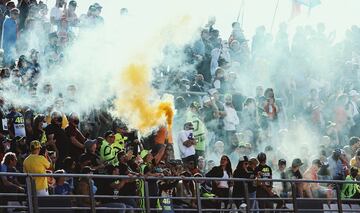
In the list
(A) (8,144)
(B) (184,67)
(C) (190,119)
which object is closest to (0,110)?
(A) (8,144)

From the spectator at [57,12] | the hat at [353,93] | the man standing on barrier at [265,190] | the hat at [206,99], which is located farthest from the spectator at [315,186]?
the spectator at [57,12]

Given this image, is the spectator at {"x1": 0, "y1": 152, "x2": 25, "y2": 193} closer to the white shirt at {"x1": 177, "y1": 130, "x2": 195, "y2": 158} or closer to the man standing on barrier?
the man standing on barrier

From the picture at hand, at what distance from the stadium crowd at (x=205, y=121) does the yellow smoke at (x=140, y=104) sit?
33 centimetres

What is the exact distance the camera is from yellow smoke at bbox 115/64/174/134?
20734mm

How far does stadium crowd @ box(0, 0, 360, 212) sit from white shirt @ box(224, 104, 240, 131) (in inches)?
1.0

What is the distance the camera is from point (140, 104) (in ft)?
70.0

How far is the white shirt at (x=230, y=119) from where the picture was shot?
22.5 meters

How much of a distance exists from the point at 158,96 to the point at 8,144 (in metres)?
4.99

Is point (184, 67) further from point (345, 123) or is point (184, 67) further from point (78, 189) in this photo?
point (78, 189)

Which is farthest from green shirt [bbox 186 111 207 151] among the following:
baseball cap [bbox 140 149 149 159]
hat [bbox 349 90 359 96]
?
hat [bbox 349 90 359 96]

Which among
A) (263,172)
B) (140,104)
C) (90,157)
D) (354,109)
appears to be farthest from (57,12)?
Result: (354,109)

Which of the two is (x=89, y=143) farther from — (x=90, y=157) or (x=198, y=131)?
(x=198, y=131)

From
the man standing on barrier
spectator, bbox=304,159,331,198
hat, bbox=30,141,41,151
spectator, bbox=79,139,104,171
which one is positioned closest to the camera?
hat, bbox=30,141,41,151

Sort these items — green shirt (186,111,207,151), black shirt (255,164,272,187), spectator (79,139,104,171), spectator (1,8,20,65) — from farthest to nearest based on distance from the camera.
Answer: green shirt (186,111,207,151) < spectator (1,8,20,65) < black shirt (255,164,272,187) < spectator (79,139,104,171)
